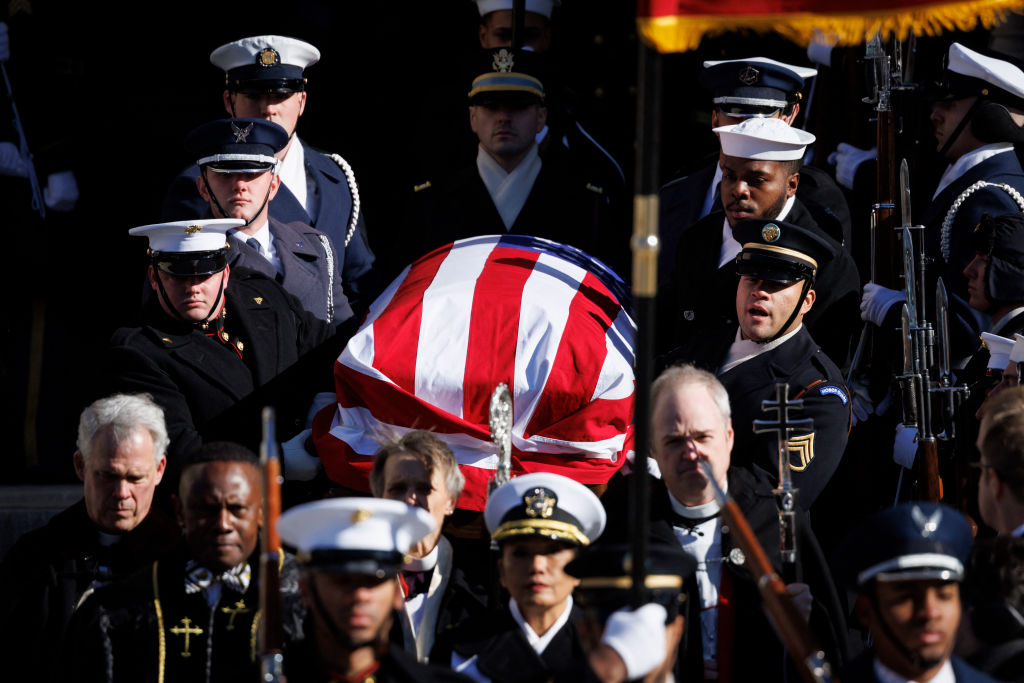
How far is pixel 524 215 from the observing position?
6.61 meters

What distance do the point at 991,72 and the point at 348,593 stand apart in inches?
151

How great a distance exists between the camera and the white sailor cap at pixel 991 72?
643cm

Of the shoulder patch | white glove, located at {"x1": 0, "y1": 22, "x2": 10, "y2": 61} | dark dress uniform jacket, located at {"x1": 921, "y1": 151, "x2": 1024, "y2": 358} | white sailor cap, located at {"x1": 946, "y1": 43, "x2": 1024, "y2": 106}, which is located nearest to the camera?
the shoulder patch

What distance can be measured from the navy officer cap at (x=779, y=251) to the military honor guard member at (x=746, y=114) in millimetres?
899

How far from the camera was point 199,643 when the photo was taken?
441 centimetres

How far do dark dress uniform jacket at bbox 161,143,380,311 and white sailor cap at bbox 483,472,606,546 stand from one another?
2.42 metres

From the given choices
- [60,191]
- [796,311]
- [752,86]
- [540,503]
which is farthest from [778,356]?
[60,191]

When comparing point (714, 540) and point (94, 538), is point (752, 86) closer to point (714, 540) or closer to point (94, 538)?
point (714, 540)

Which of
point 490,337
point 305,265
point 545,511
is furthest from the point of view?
point 305,265

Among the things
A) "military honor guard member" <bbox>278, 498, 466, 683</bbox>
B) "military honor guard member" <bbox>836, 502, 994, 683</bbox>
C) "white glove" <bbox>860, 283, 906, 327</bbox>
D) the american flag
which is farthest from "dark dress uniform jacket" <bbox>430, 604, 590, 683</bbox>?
"white glove" <bbox>860, 283, 906, 327</bbox>

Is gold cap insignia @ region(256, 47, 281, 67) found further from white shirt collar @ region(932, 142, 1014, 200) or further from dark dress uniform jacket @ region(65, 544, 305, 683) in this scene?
dark dress uniform jacket @ region(65, 544, 305, 683)

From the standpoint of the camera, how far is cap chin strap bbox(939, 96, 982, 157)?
6.53 metres

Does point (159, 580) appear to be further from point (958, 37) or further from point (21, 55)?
point (958, 37)

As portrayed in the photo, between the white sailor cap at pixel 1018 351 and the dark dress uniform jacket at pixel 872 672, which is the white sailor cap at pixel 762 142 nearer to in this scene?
the white sailor cap at pixel 1018 351
